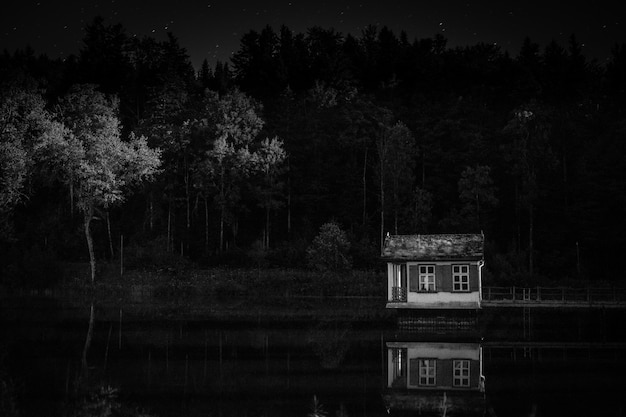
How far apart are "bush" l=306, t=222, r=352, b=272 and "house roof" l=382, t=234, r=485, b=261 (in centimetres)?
1349

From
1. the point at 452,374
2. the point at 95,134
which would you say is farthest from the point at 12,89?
the point at 452,374

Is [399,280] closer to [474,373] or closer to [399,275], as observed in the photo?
[399,275]

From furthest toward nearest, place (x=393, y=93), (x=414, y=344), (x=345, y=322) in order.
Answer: (x=393, y=93), (x=345, y=322), (x=414, y=344)

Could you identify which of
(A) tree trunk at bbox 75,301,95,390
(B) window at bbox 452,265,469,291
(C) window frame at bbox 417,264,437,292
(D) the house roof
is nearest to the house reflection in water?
(A) tree trunk at bbox 75,301,95,390

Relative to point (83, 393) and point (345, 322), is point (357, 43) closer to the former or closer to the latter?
point (345, 322)

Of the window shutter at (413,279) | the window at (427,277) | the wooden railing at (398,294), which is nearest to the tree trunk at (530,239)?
the window at (427,277)

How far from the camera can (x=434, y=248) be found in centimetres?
4600

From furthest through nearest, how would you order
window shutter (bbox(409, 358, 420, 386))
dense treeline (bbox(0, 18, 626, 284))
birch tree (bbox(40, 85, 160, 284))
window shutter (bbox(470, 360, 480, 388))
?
dense treeline (bbox(0, 18, 626, 284)), birch tree (bbox(40, 85, 160, 284)), window shutter (bbox(409, 358, 420, 386)), window shutter (bbox(470, 360, 480, 388))

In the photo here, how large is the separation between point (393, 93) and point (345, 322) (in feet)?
172

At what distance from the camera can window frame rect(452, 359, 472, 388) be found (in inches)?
891

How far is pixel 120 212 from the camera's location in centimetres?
7981

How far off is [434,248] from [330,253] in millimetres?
16062

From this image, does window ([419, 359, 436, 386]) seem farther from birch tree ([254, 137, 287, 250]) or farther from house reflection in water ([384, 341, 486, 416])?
birch tree ([254, 137, 287, 250])

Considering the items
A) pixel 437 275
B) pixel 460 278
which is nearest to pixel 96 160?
pixel 437 275
